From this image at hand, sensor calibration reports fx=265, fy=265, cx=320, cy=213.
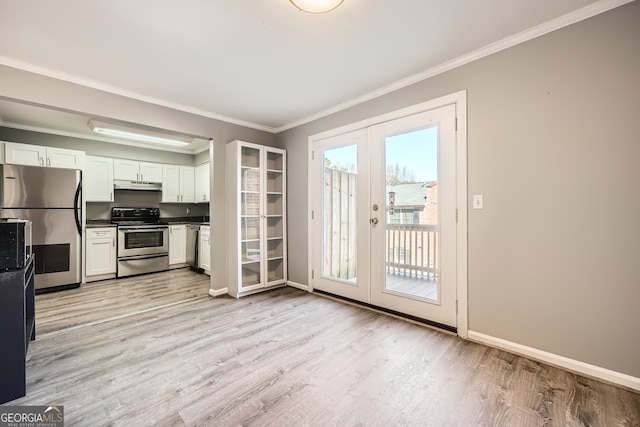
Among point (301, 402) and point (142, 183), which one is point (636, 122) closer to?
point (301, 402)

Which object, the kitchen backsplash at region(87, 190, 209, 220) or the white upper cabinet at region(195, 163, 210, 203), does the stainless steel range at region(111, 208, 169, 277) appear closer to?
the kitchen backsplash at region(87, 190, 209, 220)

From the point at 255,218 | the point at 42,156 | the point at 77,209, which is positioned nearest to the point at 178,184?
the point at 77,209

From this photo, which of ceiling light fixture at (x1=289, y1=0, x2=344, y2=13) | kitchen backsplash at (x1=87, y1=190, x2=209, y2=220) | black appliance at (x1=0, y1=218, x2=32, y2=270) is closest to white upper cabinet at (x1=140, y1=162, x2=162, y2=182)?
kitchen backsplash at (x1=87, y1=190, x2=209, y2=220)

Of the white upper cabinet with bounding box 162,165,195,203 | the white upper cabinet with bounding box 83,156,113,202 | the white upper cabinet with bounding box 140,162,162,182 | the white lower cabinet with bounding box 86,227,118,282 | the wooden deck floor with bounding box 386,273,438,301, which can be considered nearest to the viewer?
the wooden deck floor with bounding box 386,273,438,301

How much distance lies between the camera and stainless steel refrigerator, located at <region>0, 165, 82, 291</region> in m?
3.56

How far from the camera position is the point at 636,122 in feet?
5.38

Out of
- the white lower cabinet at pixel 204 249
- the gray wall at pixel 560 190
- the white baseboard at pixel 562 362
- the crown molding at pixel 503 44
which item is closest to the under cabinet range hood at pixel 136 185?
the white lower cabinet at pixel 204 249

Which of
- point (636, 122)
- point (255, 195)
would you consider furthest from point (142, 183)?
point (636, 122)

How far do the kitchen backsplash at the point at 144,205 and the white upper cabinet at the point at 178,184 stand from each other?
Answer: 23 centimetres

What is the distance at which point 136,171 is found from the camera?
493cm

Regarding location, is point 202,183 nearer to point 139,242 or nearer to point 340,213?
point 139,242

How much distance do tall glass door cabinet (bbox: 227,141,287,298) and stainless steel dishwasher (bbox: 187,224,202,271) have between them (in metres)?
1.75

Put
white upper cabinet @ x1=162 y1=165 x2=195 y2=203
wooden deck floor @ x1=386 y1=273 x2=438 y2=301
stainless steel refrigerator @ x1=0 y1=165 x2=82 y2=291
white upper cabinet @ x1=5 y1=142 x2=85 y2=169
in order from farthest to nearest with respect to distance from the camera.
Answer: white upper cabinet @ x1=162 y1=165 x2=195 y2=203 → white upper cabinet @ x1=5 y1=142 x2=85 y2=169 → stainless steel refrigerator @ x1=0 y1=165 x2=82 y2=291 → wooden deck floor @ x1=386 y1=273 x2=438 y2=301

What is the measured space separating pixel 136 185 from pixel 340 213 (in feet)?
13.2
